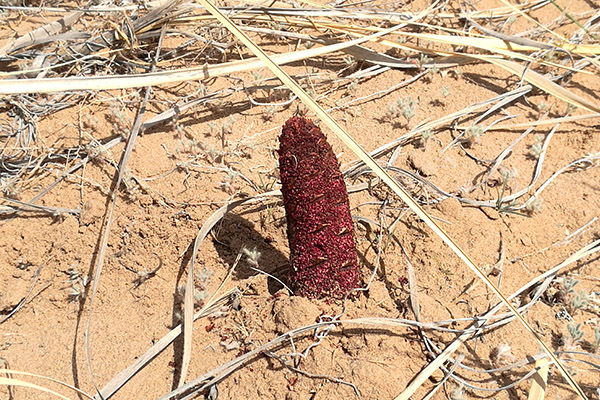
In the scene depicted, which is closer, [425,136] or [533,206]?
[533,206]

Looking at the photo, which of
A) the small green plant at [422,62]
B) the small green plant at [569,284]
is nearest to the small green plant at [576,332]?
the small green plant at [569,284]

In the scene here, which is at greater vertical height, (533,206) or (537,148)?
(537,148)

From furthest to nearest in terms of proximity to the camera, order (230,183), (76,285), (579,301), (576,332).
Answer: (230,183), (76,285), (579,301), (576,332)

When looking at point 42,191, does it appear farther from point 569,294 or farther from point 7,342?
point 569,294

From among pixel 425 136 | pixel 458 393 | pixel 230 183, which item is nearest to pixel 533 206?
pixel 425 136

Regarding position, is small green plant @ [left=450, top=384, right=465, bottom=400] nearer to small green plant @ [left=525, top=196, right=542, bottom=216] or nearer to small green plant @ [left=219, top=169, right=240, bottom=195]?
small green plant @ [left=525, top=196, right=542, bottom=216]

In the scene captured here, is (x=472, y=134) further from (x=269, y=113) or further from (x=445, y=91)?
(x=269, y=113)

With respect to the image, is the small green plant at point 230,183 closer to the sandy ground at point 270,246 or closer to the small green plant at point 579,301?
the sandy ground at point 270,246
